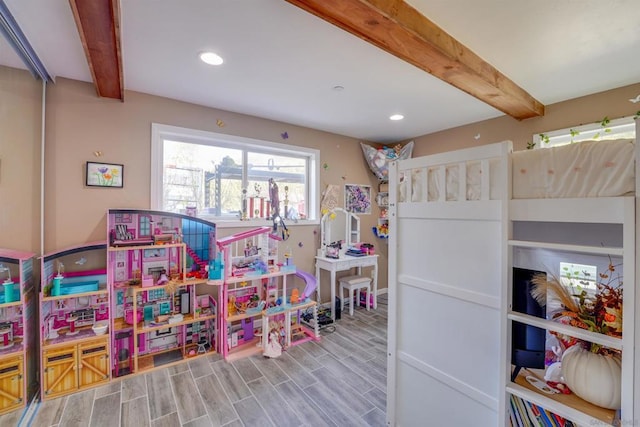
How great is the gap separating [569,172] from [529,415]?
118 centimetres

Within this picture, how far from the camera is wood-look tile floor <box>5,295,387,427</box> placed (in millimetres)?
1744

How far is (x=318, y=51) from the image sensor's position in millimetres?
1819

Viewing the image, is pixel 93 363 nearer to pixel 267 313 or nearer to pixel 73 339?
pixel 73 339

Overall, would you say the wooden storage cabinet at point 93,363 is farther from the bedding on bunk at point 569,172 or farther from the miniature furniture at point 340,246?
the bedding on bunk at point 569,172

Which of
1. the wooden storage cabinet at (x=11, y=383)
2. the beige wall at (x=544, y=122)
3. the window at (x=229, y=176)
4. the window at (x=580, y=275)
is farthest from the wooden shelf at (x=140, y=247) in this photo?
the beige wall at (x=544, y=122)

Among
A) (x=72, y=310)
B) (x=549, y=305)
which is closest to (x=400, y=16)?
(x=549, y=305)

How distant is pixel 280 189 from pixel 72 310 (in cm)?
228

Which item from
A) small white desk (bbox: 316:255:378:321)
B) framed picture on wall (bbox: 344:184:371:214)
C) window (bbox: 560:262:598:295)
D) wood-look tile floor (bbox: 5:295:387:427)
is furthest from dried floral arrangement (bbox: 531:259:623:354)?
Answer: framed picture on wall (bbox: 344:184:371:214)

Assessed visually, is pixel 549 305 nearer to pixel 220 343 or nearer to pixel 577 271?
pixel 577 271

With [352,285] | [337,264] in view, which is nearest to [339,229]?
[337,264]

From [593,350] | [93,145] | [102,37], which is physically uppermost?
[102,37]

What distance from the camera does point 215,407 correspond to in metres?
1.86

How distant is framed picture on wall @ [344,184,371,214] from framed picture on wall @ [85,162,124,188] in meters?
2.72

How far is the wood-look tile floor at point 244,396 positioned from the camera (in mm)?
1744
